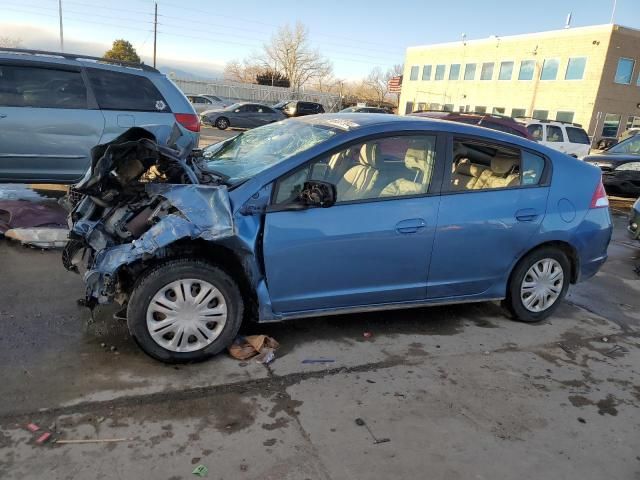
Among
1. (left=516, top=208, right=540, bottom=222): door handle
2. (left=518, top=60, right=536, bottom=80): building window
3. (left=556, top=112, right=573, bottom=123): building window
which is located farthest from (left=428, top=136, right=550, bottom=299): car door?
(left=518, top=60, right=536, bottom=80): building window

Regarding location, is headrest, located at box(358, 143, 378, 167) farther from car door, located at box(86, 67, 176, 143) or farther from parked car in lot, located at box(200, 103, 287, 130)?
parked car in lot, located at box(200, 103, 287, 130)

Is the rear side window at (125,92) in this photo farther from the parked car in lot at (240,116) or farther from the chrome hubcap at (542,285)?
the parked car in lot at (240,116)

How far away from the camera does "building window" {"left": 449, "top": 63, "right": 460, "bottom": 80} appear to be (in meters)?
44.3

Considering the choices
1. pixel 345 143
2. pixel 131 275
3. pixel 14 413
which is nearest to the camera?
pixel 14 413

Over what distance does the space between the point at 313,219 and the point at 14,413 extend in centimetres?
202

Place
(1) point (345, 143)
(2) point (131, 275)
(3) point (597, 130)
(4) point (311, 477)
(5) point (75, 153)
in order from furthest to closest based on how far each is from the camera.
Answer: (3) point (597, 130) < (5) point (75, 153) < (1) point (345, 143) < (2) point (131, 275) < (4) point (311, 477)

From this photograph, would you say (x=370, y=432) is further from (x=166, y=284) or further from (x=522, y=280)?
(x=522, y=280)

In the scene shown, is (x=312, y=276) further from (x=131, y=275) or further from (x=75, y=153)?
(x=75, y=153)

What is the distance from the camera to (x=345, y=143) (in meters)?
3.68

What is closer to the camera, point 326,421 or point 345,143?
point 326,421

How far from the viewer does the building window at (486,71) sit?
41.0 m

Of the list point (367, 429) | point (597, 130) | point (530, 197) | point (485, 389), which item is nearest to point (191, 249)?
point (367, 429)

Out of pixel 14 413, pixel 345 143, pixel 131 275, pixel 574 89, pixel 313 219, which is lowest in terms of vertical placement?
pixel 14 413

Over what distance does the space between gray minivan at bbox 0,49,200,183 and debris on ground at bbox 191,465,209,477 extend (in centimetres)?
479
